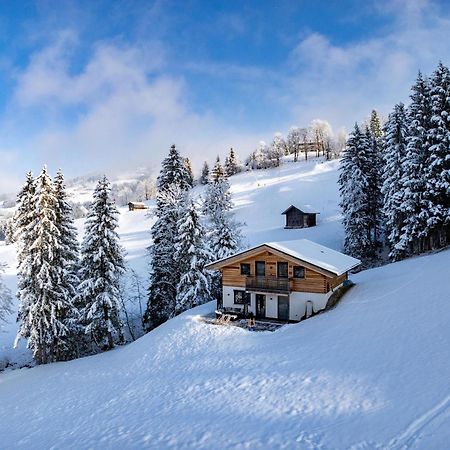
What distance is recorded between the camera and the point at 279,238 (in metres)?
52.9

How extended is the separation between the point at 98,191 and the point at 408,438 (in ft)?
82.7

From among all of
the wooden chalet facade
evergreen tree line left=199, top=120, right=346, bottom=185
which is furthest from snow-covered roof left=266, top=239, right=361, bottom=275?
evergreen tree line left=199, top=120, right=346, bottom=185

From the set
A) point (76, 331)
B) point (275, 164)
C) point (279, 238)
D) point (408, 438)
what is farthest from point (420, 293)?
point (275, 164)

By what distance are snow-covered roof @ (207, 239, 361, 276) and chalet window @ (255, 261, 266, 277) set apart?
1.26 m

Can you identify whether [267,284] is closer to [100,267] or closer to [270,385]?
[100,267]

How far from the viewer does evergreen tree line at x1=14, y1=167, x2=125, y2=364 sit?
26766 millimetres

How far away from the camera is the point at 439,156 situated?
32.7 m

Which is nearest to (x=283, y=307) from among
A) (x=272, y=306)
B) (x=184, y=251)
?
(x=272, y=306)

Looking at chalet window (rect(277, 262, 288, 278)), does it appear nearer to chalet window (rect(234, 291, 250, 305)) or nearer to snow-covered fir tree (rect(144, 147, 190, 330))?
chalet window (rect(234, 291, 250, 305))

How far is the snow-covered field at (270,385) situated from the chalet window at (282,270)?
4569 mm

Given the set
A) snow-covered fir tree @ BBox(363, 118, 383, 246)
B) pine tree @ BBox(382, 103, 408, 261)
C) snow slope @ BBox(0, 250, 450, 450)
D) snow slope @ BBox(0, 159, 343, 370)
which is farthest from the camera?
snow slope @ BBox(0, 159, 343, 370)

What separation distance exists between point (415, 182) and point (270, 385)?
2614 cm

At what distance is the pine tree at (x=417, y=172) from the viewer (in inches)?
1312

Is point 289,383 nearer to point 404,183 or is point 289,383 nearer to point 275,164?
point 404,183
